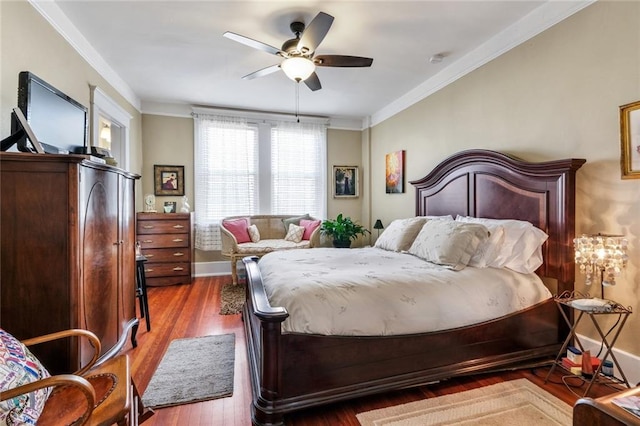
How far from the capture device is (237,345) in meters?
2.60

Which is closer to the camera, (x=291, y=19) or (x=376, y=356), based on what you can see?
(x=376, y=356)

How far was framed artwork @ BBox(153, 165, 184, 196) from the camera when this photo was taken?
4879mm

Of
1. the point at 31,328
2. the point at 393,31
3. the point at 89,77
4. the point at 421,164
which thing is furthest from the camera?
the point at 421,164

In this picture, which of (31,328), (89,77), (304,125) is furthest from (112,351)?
(304,125)

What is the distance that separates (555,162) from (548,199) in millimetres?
284

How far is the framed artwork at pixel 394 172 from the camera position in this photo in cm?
460

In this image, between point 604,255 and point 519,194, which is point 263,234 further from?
point 604,255

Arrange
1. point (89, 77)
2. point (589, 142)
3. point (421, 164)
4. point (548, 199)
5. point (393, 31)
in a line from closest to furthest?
point (589, 142)
point (548, 199)
point (393, 31)
point (89, 77)
point (421, 164)

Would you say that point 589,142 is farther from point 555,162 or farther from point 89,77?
point 89,77

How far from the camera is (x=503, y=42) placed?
111 inches

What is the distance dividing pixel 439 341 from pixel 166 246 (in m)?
3.81

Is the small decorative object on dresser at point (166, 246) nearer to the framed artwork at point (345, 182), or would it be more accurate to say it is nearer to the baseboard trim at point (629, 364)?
the framed artwork at point (345, 182)

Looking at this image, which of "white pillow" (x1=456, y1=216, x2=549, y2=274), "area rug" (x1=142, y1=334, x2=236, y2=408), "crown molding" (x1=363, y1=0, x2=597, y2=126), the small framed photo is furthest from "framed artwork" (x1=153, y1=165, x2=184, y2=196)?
"white pillow" (x1=456, y1=216, x2=549, y2=274)

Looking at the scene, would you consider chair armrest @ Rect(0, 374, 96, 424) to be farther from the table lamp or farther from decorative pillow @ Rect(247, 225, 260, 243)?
decorative pillow @ Rect(247, 225, 260, 243)
